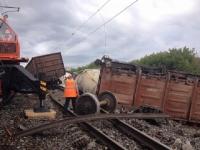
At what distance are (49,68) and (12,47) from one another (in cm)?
636

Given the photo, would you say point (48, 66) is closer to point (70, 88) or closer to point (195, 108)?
point (70, 88)

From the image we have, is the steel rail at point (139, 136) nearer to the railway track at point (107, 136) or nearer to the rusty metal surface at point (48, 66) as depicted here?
the railway track at point (107, 136)

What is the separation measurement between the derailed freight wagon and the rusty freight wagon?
4.85 meters

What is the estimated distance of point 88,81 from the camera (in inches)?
896

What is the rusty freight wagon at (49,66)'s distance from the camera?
2272cm

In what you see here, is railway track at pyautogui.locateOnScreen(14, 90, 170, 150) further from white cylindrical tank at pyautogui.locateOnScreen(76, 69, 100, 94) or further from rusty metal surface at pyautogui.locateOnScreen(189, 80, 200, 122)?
white cylindrical tank at pyautogui.locateOnScreen(76, 69, 100, 94)

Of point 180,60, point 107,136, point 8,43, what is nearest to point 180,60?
point 180,60

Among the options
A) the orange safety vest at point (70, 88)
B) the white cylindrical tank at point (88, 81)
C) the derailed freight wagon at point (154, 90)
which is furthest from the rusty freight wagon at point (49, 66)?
the orange safety vest at point (70, 88)

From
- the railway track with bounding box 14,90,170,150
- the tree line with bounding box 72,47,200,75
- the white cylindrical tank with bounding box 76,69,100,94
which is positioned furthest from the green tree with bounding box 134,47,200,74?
the railway track with bounding box 14,90,170,150

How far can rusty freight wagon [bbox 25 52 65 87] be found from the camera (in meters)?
22.7

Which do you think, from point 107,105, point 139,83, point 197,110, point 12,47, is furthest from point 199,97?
point 12,47

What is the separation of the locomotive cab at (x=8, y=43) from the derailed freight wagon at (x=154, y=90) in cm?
385

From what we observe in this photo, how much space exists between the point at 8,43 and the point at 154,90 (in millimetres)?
6628

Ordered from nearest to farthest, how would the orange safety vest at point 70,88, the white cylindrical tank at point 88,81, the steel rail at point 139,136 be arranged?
the steel rail at point 139,136 < the orange safety vest at point 70,88 < the white cylindrical tank at point 88,81
